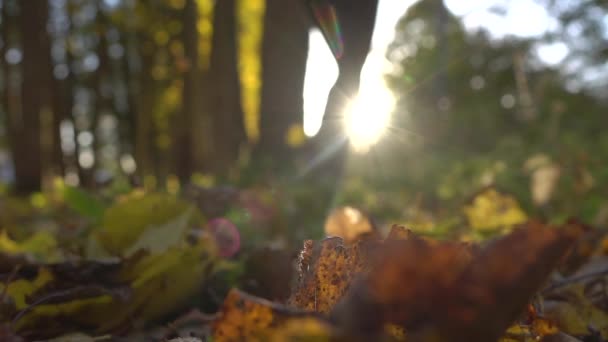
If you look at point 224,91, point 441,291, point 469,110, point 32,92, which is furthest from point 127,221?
point 469,110

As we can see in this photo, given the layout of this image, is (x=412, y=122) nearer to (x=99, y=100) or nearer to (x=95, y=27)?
(x=95, y=27)

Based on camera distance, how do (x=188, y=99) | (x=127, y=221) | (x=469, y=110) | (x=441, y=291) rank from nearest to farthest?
(x=441, y=291) < (x=127, y=221) < (x=469, y=110) < (x=188, y=99)

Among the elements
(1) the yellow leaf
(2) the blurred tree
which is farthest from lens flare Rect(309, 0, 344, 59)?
(2) the blurred tree

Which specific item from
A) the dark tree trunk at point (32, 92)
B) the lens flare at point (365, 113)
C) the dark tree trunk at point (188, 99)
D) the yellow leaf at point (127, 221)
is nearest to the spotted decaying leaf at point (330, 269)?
the yellow leaf at point (127, 221)

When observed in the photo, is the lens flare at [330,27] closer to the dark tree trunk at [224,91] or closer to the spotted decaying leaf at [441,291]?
the spotted decaying leaf at [441,291]

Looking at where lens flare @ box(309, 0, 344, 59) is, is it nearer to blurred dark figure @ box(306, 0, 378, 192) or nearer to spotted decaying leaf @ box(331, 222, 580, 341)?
blurred dark figure @ box(306, 0, 378, 192)

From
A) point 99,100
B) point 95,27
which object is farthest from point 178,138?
point 99,100

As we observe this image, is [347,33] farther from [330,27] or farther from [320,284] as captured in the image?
[320,284]
